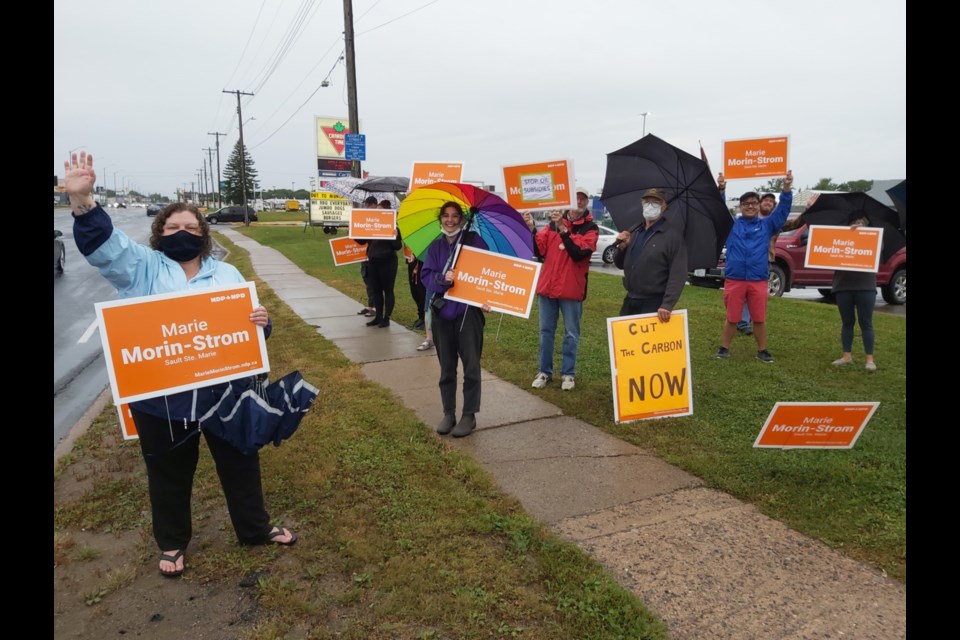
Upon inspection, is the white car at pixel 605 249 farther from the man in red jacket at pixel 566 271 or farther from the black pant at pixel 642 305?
the black pant at pixel 642 305

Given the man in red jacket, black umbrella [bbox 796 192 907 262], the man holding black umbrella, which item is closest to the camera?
the man holding black umbrella

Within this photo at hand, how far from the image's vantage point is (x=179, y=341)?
2.89 meters

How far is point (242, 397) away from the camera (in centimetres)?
299

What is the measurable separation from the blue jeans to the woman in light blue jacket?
3.25m

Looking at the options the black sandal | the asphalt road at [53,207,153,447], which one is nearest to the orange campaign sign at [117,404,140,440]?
the black sandal

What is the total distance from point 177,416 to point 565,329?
3.79 meters

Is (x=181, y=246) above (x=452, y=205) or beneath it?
beneath

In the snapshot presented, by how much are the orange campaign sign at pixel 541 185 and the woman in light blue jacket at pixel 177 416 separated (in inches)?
120

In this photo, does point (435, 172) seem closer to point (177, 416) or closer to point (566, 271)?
point (566, 271)

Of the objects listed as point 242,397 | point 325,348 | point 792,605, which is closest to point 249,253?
point 325,348

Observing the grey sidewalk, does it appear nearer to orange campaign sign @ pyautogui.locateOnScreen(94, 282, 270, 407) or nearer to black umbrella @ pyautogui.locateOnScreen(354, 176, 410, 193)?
orange campaign sign @ pyautogui.locateOnScreen(94, 282, 270, 407)

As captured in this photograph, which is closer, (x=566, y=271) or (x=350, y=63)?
(x=566, y=271)

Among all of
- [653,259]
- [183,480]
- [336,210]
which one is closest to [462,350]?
[653,259]

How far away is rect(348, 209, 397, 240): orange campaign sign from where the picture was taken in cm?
879
